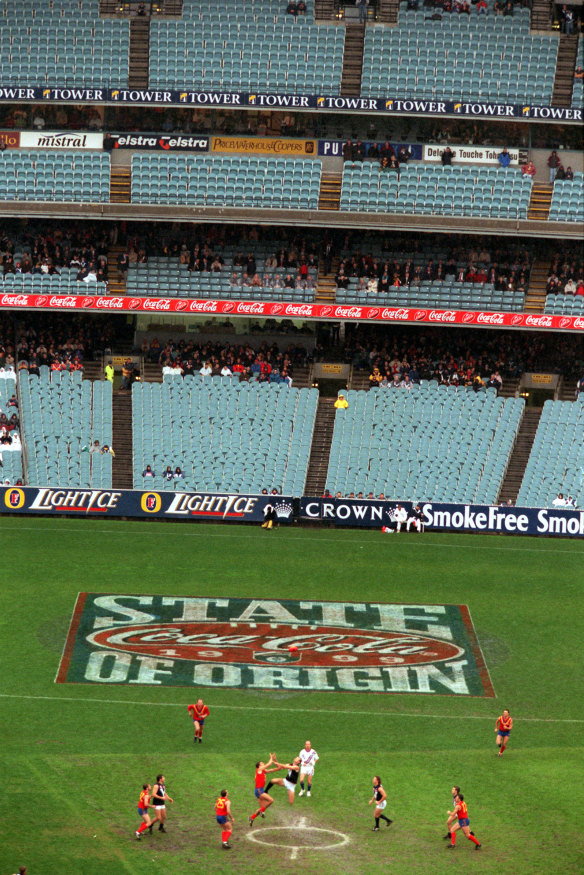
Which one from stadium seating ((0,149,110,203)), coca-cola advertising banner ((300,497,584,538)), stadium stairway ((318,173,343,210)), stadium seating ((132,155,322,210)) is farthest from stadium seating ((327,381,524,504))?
stadium seating ((0,149,110,203))

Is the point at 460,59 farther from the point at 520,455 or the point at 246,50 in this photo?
the point at 520,455

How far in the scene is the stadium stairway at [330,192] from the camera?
194 ft

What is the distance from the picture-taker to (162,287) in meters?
58.9

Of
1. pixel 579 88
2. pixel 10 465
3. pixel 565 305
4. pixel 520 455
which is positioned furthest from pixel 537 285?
pixel 10 465

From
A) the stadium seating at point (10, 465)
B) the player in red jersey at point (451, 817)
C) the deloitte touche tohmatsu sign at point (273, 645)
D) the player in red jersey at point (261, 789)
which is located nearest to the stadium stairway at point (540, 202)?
the deloitte touche tohmatsu sign at point (273, 645)

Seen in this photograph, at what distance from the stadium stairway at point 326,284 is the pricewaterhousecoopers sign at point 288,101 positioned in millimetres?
6854

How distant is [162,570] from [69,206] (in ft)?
62.6

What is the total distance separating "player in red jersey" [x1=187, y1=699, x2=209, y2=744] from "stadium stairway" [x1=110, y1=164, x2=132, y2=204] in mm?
Result: 30644

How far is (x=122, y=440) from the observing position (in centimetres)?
5528

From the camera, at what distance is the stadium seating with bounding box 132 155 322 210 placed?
191ft

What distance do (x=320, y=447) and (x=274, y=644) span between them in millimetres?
16061

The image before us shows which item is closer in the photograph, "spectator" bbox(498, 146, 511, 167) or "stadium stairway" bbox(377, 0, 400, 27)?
"spectator" bbox(498, 146, 511, 167)

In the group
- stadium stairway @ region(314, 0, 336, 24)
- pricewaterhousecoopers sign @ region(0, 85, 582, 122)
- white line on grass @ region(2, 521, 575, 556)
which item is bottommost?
white line on grass @ region(2, 521, 575, 556)

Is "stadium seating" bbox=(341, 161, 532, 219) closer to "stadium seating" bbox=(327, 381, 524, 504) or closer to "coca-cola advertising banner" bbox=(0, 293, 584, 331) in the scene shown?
"coca-cola advertising banner" bbox=(0, 293, 584, 331)
